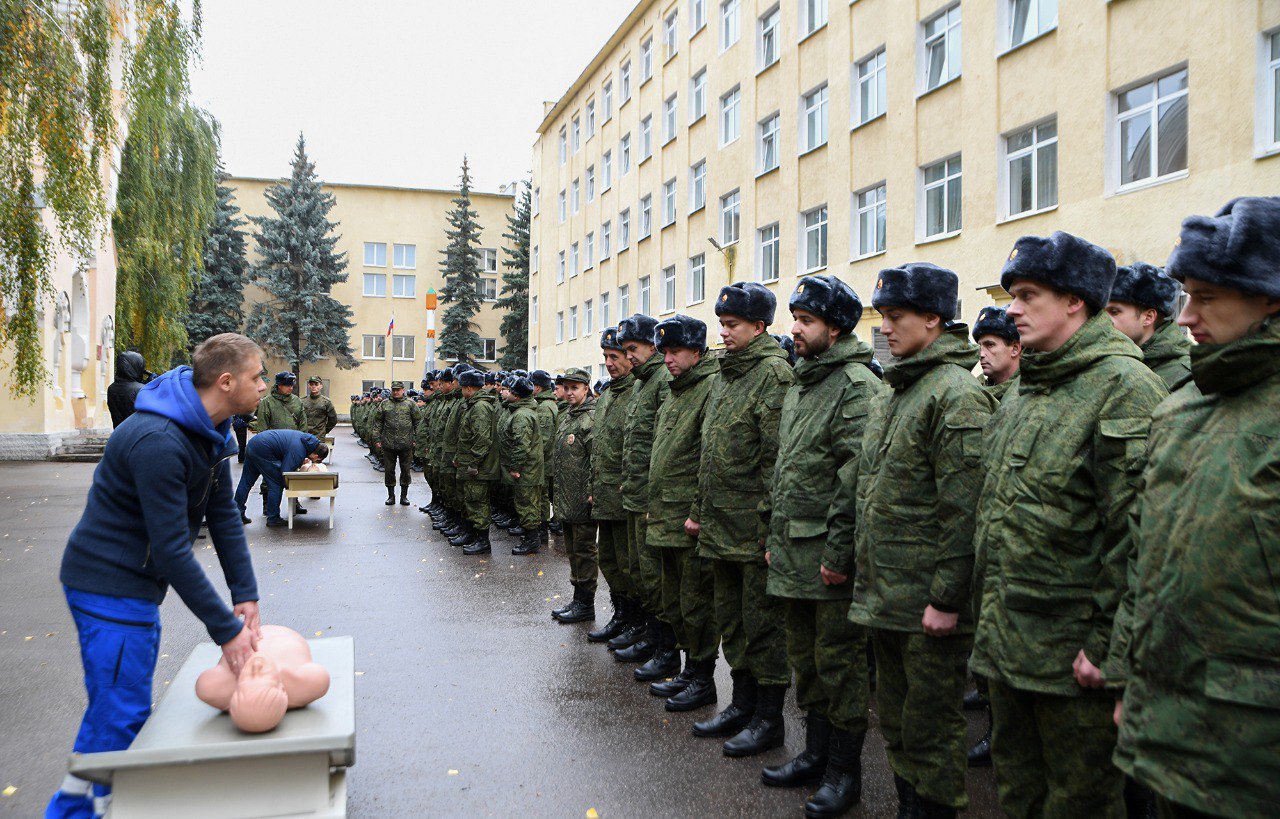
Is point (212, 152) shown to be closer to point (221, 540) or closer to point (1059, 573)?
point (221, 540)

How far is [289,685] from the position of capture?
3650mm

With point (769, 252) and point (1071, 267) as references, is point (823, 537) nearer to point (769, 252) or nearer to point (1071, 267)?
point (1071, 267)

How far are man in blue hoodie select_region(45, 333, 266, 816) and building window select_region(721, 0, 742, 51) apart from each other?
27.1 m

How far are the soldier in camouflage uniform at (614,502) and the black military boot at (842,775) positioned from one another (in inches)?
123

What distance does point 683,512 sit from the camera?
6.04 metres

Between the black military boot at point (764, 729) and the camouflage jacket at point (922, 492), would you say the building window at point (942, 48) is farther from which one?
the camouflage jacket at point (922, 492)

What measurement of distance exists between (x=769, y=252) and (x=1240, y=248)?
2446cm

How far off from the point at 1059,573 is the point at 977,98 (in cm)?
1677

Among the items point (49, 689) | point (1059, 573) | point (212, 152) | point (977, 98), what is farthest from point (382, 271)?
point (1059, 573)

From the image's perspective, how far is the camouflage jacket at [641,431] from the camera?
7.01m

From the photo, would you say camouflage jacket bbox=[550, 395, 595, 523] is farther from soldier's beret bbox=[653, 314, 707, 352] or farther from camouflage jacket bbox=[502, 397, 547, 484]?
soldier's beret bbox=[653, 314, 707, 352]

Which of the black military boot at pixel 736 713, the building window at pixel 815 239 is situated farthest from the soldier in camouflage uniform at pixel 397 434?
the black military boot at pixel 736 713

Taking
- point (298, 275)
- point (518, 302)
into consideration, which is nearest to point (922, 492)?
point (518, 302)

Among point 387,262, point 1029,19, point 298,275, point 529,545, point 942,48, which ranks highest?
point 387,262
